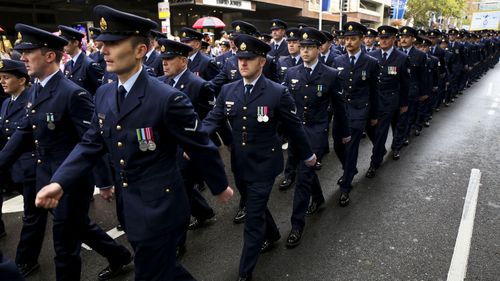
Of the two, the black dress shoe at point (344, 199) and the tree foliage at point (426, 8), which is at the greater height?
the tree foliage at point (426, 8)

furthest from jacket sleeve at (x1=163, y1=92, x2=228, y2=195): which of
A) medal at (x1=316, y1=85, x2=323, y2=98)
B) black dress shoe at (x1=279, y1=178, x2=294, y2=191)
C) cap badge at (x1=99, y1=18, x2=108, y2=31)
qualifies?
black dress shoe at (x1=279, y1=178, x2=294, y2=191)

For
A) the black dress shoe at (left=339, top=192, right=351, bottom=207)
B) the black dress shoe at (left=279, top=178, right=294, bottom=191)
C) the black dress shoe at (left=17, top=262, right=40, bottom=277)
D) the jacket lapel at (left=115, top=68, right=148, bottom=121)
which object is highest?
the jacket lapel at (left=115, top=68, right=148, bottom=121)

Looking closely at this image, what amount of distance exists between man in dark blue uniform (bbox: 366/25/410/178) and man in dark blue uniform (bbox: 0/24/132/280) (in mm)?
4507

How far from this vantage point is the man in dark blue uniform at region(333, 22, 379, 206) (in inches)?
205

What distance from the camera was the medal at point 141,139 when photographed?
7.35ft

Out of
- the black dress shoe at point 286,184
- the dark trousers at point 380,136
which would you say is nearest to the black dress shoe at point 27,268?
the black dress shoe at point 286,184

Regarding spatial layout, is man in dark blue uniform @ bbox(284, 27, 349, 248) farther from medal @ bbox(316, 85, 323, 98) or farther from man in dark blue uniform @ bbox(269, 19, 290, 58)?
man in dark blue uniform @ bbox(269, 19, 290, 58)

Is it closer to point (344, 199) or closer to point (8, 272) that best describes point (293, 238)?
point (344, 199)

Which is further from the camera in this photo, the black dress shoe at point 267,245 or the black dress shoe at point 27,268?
the black dress shoe at point 267,245

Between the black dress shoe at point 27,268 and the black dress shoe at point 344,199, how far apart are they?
12.0ft

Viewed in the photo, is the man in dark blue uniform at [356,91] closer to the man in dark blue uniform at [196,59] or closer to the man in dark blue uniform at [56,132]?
the man in dark blue uniform at [196,59]

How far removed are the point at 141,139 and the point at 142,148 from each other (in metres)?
0.06

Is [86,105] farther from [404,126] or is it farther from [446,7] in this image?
[446,7]

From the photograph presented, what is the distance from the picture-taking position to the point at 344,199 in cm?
505
